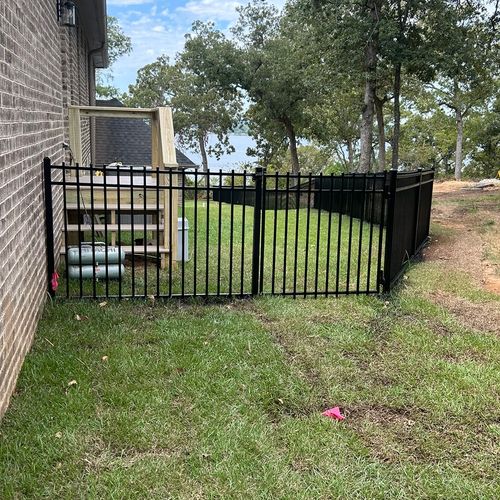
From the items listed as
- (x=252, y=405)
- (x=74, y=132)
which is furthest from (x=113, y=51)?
(x=252, y=405)

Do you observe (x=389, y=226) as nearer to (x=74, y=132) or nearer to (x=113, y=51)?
(x=74, y=132)

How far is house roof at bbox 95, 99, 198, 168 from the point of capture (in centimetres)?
1945

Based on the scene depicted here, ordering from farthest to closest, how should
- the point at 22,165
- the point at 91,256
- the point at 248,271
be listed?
the point at 248,271, the point at 91,256, the point at 22,165

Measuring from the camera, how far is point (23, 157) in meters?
3.86

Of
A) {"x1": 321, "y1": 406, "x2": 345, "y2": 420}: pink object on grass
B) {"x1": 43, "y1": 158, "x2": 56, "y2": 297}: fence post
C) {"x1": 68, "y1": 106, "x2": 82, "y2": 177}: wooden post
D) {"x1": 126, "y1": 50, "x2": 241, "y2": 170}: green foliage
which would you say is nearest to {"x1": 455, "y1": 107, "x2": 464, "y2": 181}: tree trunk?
{"x1": 126, "y1": 50, "x2": 241, "y2": 170}: green foliage

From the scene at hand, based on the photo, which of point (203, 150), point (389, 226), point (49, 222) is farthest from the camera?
point (203, 150)

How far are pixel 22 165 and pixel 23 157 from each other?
0.07 meters

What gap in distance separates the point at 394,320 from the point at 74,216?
4.47 m

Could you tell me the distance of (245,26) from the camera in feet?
109

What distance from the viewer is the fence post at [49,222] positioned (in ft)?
16.0

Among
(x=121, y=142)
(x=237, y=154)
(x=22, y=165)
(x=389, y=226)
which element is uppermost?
(x=22, y=165)

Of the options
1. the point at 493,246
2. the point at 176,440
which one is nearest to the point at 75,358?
the point at 176,440

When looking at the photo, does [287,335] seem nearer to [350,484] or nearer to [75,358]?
[75,358]

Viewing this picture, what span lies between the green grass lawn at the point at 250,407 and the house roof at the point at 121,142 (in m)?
15.1
